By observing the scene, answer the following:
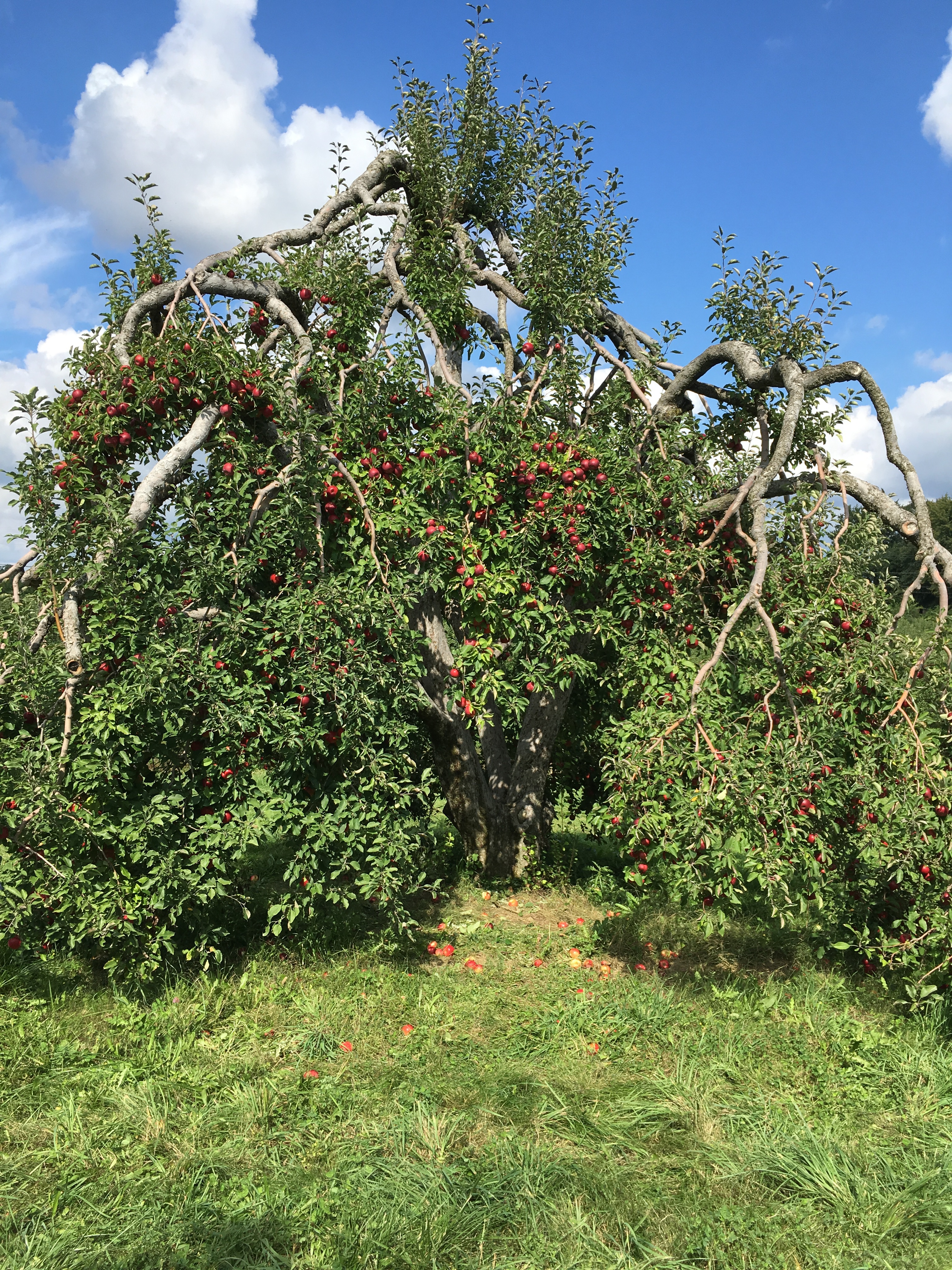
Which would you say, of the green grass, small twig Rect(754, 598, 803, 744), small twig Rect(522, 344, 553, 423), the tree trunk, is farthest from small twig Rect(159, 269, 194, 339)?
the green grass

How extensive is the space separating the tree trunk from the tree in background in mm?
675

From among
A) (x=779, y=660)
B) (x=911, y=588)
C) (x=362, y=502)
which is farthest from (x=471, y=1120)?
(x=911, y=588)

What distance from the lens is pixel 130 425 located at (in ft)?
14.3

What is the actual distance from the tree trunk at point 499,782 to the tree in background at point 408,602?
0.67 m

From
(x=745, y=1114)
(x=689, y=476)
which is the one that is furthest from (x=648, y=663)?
(x=745, y=1114)

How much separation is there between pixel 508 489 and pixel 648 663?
140 cm

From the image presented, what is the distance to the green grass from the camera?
10.00 feet

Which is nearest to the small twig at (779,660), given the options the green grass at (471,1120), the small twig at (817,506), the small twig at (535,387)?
the small twig at (817,506)

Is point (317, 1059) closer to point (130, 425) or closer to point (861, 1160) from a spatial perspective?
point (861, 1160)

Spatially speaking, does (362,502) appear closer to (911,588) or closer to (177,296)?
(177,296)

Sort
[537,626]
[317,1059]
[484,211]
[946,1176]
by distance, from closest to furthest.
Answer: [946,1176], [317,1059], [537,626], [484,211]

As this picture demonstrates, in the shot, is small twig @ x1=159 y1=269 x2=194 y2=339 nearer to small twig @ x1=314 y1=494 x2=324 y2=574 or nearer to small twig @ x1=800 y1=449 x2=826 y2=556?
small twig @ x1=314 y1=494 x2=324 y2=574

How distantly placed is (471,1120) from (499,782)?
Result: 3568mm

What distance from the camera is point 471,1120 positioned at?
12.0 feet
